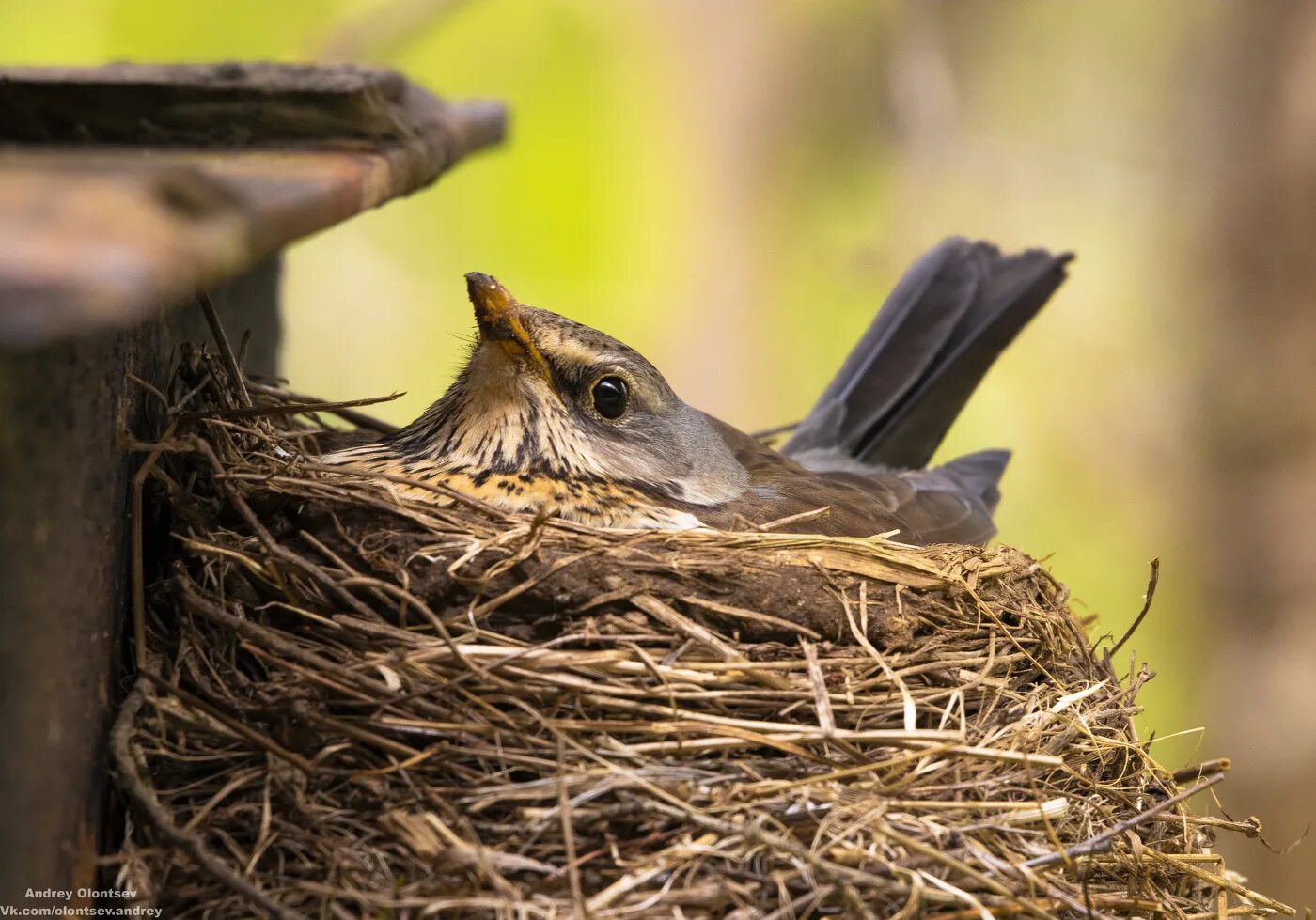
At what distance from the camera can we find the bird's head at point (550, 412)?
2.94m

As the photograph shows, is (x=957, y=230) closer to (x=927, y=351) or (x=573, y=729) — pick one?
(x=927, y=351)

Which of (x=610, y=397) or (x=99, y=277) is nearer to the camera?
(x=99, y=277)

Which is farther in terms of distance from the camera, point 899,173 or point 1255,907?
point 899,173

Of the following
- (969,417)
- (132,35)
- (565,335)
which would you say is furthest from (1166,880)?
(132,35)

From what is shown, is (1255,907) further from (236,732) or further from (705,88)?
(705,88)

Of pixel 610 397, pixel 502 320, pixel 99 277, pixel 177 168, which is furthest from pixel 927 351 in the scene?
pixel 99 277

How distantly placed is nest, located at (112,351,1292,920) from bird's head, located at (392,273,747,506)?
1.19 ft

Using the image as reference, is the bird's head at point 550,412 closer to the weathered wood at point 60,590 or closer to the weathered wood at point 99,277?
the weathered wood at point 99,277

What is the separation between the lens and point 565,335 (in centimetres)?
302

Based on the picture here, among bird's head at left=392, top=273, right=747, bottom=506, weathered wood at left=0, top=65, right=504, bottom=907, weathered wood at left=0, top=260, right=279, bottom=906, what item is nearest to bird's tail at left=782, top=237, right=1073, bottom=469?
bird's head at left=392, top=273, right=747, bottom=506

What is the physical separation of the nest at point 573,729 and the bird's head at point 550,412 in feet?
1.19

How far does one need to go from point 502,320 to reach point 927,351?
5.29 feet

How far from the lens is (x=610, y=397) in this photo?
3.11 metres

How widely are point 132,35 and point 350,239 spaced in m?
1.80
